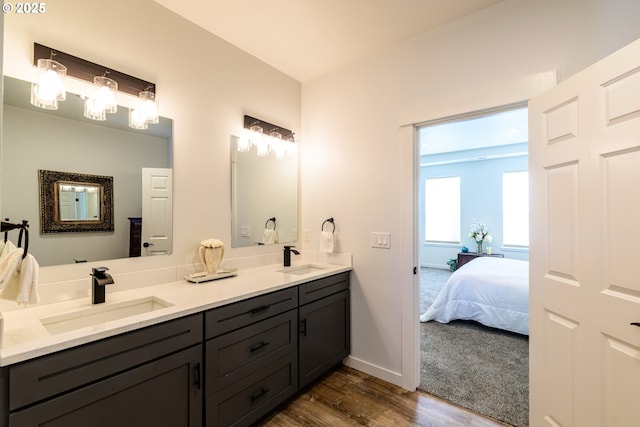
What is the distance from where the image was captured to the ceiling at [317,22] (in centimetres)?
188

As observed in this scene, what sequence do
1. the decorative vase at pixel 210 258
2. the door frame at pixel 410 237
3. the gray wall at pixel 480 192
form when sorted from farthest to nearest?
the gray wall at pixel 480 192, the door frame at pixel 410 237, the decorative vase at pixel 210 258

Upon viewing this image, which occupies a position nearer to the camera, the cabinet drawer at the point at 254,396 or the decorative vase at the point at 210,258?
the cabinet drawer at the point at 254,396

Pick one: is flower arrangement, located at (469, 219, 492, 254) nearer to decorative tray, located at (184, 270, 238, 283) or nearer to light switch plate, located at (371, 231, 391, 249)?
light switch plate, located at (371, 231, 391, 249)

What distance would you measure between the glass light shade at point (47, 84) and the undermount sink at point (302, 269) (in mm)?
1767

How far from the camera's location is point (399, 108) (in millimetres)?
2283

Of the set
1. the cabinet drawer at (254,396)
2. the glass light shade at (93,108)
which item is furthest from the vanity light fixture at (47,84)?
the cabinet drawer at (254,396)

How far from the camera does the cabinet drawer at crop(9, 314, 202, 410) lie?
99 cm

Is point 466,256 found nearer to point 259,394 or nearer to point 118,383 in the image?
point 259,394

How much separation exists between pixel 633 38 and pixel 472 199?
5.12m

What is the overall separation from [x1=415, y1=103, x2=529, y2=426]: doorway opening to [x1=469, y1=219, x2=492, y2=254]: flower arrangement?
0.02 metres

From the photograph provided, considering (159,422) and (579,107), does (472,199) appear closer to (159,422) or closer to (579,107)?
(579,107)

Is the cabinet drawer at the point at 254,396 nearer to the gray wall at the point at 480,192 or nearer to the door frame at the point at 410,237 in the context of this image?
the door frame at the point at 410,237

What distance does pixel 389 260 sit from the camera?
7.63 ft

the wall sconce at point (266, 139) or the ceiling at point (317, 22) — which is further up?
the ceiling at point (317, 22)
